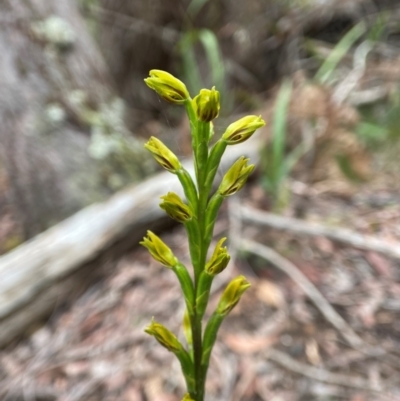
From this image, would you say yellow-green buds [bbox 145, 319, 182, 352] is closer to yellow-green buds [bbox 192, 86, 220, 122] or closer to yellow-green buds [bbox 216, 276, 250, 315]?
yellow-green buds [bbox 216, 276, 250, 315]

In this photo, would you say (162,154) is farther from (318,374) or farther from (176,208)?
(318,374)

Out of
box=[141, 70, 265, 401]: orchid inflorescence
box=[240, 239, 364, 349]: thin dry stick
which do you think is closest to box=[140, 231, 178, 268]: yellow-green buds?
box=[141, 70, 265, 401]: orchid inflorescence

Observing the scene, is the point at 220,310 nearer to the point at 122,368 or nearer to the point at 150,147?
the point at 150,147

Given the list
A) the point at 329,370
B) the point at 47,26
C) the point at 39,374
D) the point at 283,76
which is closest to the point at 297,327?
the point at 329,370

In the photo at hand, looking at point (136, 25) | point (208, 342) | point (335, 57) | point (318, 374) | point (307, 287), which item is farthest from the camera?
point (136, 25)

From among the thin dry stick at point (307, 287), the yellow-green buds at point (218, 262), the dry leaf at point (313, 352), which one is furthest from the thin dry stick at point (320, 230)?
the yellow-green buds at point (218, 262)

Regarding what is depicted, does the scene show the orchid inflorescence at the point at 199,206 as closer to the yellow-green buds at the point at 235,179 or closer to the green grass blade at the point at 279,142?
the yellow-green buds at the point at 235,179

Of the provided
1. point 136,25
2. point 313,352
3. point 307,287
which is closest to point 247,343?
point 313,352
